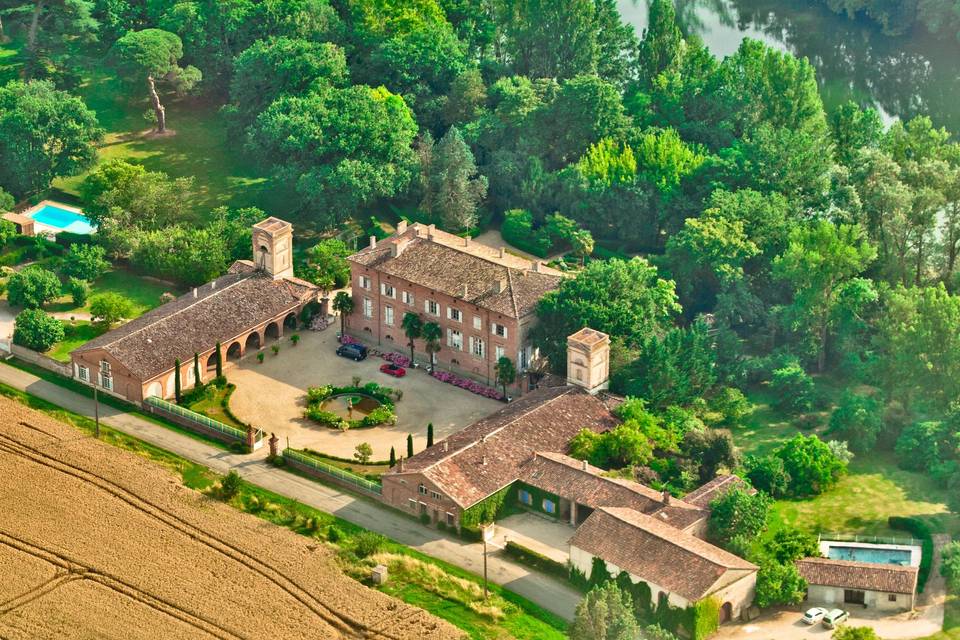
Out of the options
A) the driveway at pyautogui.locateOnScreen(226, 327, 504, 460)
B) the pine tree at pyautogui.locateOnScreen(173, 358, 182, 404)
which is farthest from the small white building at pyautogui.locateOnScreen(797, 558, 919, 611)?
the pine tree at pyautogui.locateOnScreen(173, 358, 182, 404)

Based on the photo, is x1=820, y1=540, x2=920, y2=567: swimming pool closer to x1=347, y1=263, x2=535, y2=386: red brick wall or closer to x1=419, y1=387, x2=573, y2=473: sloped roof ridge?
x1=419, y1=387, x2=573, y2=473: sloped roof ridge

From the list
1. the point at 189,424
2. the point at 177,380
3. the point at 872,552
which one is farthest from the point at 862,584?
the point at 177,380

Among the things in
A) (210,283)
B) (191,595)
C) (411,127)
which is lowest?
(191,595)

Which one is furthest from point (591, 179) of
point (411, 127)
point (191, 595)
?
point (191, 595)

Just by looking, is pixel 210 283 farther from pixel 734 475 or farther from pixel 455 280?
pixel 734 475

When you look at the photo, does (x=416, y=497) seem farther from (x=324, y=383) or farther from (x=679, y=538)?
(x=324, y=383)

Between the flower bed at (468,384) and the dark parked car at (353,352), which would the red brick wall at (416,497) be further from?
the dark parked car at (353,352)
